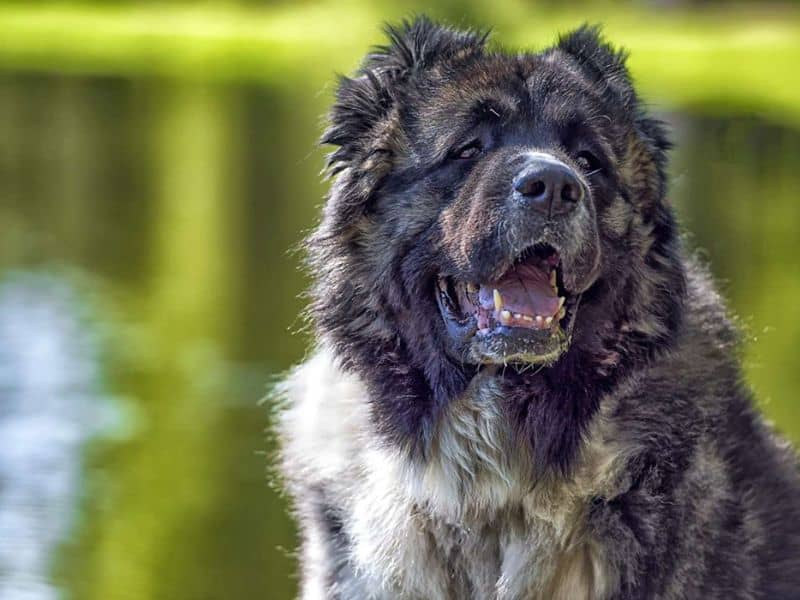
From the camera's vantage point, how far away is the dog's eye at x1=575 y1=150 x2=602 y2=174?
5008mm

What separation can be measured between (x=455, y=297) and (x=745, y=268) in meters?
8.82

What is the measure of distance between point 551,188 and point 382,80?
32.5 inches

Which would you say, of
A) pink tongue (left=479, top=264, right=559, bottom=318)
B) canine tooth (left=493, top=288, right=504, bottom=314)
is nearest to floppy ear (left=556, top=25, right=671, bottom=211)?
pink tongue (left=479, top=264, right=559, bottom=318)

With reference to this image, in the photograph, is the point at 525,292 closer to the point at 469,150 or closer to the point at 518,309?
the point at 518,309

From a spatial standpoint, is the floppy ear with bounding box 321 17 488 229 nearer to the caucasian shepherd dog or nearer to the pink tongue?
the caucasian shepherd dog

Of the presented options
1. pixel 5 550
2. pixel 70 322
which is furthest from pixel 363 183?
pixel 70 322

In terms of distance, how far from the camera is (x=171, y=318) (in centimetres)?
1143

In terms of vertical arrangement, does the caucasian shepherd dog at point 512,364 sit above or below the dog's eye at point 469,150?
below

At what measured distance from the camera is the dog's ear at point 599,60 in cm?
525

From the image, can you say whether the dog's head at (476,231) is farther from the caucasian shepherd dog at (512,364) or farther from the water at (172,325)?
the water at (172,325)

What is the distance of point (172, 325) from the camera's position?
1122cm

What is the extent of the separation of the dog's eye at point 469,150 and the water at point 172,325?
1002 millimetres

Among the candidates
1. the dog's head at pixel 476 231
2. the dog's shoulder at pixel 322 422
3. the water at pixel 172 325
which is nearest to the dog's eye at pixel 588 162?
the dog's head at pixel 476 231

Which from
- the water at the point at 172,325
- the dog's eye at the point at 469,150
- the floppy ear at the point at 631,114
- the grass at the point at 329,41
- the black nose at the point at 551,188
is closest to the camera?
the black nose at the point at 551,188
